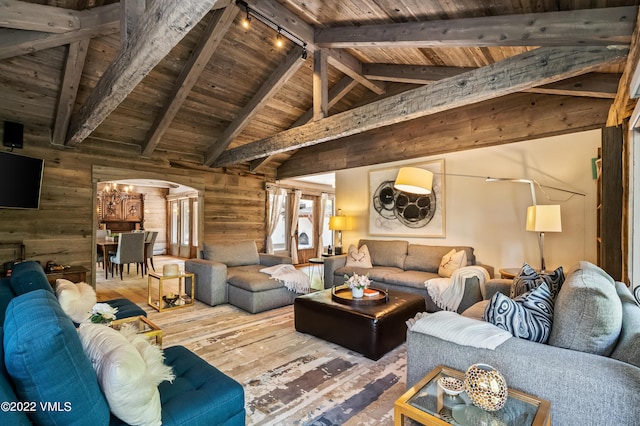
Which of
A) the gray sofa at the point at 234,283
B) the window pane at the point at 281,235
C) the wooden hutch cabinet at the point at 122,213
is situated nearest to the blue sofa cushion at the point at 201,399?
the gray sofa at the point at 234,283

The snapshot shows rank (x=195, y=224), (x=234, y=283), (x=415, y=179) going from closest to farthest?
(x=415, y=179) → (x=234, y=283) → (x=195, y=224)

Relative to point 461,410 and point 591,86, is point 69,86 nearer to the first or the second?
point 461,410

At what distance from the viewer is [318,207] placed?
8891 mm

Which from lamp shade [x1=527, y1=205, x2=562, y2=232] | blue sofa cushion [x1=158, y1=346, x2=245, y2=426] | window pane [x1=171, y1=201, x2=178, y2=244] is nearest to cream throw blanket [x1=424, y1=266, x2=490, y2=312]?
lamp shade [x1=527, y1=205, x2=562, y2=232]

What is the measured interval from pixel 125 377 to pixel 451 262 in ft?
12.7

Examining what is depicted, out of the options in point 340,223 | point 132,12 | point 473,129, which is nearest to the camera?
point 132,12

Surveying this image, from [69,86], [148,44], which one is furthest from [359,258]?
[69,86]

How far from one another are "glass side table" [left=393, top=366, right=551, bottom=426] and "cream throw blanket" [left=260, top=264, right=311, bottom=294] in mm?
2911

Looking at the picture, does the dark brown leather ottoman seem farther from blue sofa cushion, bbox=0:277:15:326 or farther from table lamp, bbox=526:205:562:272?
blue sofa cushion, bbox=0:277:15:326

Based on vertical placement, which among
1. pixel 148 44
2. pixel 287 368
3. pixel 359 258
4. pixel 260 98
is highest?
pixel 260 98

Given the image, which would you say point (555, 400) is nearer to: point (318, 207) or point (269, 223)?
point (269, 223)

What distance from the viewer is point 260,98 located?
4727mm

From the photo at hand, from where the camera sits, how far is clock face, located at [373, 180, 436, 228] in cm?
491

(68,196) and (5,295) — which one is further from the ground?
(68,196)
